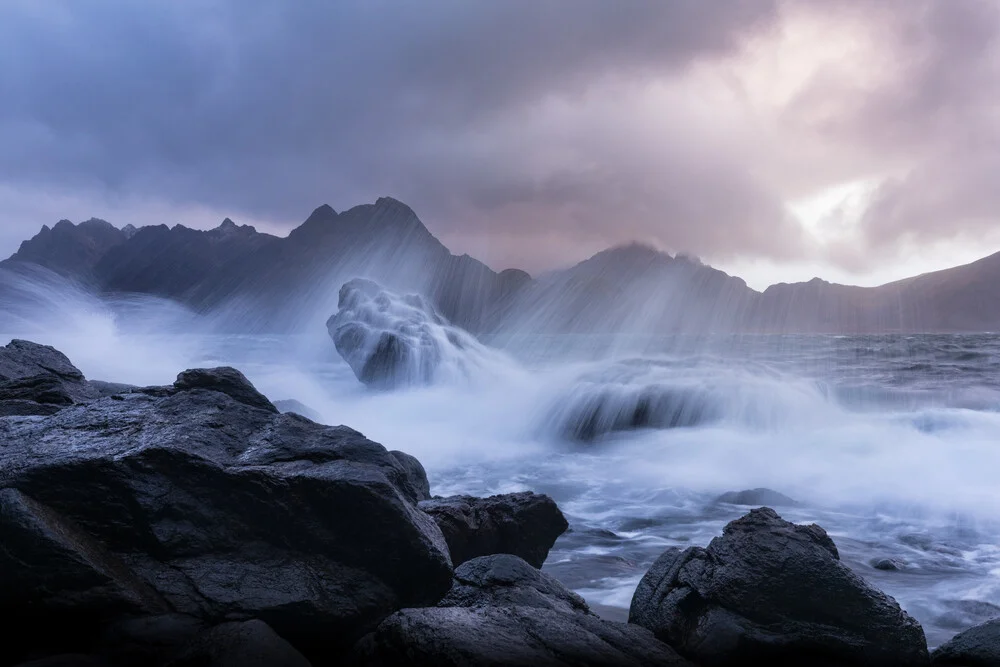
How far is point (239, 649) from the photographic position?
3156mm

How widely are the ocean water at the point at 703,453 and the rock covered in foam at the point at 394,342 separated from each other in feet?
3.08

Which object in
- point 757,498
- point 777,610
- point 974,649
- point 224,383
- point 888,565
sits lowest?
point 888,565

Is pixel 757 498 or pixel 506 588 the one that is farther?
pixel 757 498

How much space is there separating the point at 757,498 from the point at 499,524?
663 centimetres

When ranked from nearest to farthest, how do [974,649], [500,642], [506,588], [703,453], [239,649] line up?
[239,649] < [500,642] < [974,649] < [506,588] < [703,453]

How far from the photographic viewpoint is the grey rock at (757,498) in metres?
11.3

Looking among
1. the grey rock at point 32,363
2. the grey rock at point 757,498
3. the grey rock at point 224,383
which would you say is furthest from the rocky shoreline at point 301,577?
the grey rock at point 757,498

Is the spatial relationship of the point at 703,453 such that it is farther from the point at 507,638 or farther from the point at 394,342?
the point at 394,342

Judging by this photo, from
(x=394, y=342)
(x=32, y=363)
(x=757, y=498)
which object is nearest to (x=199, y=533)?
(x=32, y=363)

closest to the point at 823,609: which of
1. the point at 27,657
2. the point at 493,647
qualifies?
the point at 493,647

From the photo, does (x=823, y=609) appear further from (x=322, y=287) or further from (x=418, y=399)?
(x=322, y=287)

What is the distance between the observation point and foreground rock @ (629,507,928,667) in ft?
13.3

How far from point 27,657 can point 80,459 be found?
3.80 feet

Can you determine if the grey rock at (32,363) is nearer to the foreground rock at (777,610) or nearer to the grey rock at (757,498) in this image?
the foreground rock at (777,610)
